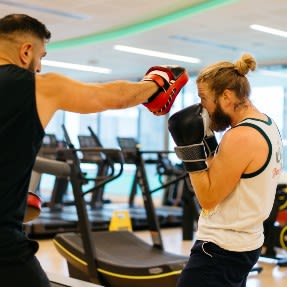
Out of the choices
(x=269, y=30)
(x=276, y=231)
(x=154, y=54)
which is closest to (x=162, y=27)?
(x=269, y=30)

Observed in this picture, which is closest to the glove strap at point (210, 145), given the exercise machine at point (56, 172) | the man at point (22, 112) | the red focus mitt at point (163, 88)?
the red focus mitt at point (163, 88)

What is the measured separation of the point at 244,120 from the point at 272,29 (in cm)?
733

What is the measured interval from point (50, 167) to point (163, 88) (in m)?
1.72

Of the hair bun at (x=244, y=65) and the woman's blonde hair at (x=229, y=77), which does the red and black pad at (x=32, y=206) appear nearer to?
the woman's blonde hair at (x=229, y=77)

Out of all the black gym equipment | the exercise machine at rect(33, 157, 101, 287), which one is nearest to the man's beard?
the exercise machine at rect(33, 157, 101, 287)

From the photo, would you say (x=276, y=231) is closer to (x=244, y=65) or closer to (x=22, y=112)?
(x=244, y=65)

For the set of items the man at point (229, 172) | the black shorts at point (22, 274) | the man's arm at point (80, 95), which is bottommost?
the black shorts at point (22, 274)

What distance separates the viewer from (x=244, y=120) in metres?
2.07

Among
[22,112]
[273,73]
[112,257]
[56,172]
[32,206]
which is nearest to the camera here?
[22,112]

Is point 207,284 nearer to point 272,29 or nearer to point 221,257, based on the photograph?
point 221,257

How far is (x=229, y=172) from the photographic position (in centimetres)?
196

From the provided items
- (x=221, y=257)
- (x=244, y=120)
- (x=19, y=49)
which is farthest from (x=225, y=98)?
(x=19, y=49)

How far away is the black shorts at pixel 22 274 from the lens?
5.60 feet

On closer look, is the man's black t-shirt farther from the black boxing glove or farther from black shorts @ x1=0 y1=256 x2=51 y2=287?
the black boxing glove
